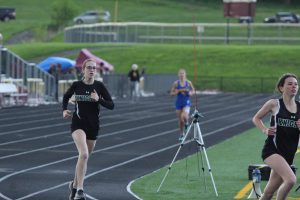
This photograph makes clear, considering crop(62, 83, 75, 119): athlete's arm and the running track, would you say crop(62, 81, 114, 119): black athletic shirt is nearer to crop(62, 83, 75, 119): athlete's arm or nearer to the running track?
crop(62, 83, 75, 119): athlete's arm

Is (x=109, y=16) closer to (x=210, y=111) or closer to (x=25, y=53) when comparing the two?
(x=25, y=53)

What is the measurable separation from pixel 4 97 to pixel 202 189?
25895mm

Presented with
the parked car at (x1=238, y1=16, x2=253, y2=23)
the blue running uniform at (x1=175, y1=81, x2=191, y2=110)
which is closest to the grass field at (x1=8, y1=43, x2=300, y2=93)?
the parked car at (x1=238, y1=16, x2=253, y2=23)

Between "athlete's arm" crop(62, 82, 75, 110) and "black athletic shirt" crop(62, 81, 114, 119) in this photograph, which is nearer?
"black athletic shirt" crop(62, 81, 114, 119)

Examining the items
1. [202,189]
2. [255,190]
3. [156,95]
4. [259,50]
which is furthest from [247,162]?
[259,50]

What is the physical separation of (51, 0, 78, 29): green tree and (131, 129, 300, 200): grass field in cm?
6755

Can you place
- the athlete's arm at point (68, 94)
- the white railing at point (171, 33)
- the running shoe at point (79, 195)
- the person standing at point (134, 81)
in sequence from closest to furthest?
1. the running shoe at point (79, 195)
2. the athlete's arm at point (68, 94)
3. the person standing at point (134, 81)
4. the white railing at point (171, 33)

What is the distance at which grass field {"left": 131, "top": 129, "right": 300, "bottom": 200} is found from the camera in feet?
49.5

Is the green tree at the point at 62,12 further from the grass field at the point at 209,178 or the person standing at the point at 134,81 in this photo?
the grass field at the point at 209,178

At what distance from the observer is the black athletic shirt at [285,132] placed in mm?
11891

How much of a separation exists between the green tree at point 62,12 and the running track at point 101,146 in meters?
48.0

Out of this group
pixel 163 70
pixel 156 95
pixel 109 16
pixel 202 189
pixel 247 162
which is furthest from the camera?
pixel 109 16

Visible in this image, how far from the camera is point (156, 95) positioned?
54750 millimetres

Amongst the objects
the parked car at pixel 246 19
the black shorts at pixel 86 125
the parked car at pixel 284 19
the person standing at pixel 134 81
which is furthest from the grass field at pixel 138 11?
the black shorts at pixel 86 125
